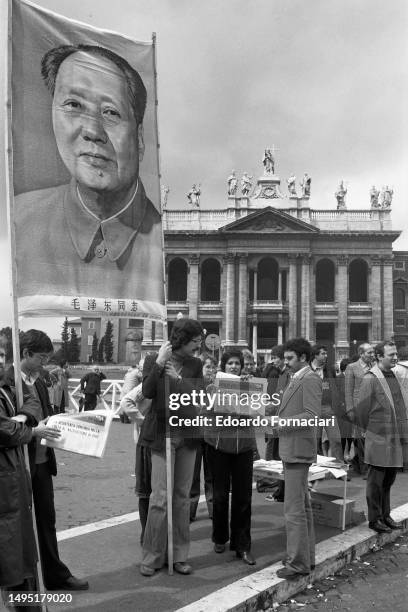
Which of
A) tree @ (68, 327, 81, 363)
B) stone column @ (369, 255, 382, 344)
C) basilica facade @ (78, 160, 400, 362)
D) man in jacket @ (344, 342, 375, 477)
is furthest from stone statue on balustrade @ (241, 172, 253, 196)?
man in jacket @ (344, 342, 375, 477)

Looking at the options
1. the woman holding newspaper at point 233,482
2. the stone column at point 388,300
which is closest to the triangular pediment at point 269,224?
the stone column at point 388,300

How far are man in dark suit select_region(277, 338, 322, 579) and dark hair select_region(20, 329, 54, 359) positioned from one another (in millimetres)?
1982

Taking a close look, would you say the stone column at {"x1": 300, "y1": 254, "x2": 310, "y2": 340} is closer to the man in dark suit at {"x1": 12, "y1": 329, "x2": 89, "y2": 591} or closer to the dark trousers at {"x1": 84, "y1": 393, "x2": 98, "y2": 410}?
the dark trousers at {"x1": 84, "y1": 393, "x2": 98, "y2": 410}

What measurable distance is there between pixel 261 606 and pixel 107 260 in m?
2.92

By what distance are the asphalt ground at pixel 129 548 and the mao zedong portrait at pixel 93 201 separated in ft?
7.40

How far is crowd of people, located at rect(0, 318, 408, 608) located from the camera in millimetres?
3207

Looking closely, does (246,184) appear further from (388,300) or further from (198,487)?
(198,487)

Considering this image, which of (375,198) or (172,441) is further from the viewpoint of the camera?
(375,198)

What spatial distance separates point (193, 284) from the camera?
171 feet

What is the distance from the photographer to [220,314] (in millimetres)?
51781

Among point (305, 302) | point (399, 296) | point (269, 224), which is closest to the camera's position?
point (305, 302)

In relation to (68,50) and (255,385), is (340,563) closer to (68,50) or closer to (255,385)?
(255,385)

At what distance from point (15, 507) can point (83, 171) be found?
105 inches

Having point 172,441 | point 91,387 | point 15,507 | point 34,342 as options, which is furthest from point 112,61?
point 91,387
